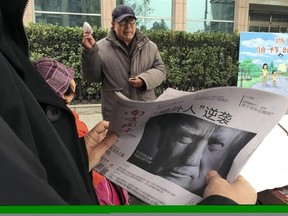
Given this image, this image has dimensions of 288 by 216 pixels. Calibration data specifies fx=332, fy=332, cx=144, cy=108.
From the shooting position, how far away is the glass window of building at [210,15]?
10531 millimetres

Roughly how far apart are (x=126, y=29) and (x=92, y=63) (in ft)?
1.45

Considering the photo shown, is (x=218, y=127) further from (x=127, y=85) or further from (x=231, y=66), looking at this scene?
(x=231, y=66)

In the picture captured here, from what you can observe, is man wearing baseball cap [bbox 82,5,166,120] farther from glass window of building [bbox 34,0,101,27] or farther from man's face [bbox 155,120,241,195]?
glass window of building [bbox 34,0,101,27]

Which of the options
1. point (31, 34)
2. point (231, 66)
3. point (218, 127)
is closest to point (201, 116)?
point (218, 127)

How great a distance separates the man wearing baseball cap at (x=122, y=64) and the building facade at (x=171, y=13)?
5.60 meters

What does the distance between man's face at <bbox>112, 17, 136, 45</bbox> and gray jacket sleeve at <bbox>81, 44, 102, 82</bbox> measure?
0.28 metres

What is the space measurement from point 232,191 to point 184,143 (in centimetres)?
19

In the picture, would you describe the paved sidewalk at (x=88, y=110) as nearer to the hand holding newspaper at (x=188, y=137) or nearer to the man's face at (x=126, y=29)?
the man's face at (x=126, y=29)

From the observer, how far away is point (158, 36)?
6.99 m

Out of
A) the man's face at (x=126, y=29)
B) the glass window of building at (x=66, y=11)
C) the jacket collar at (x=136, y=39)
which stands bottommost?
the jacket collar at (x=136, y=39)

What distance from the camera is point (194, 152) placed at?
0.95 m

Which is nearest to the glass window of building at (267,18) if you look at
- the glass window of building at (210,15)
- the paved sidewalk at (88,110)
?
the glass window of building at (210,15)

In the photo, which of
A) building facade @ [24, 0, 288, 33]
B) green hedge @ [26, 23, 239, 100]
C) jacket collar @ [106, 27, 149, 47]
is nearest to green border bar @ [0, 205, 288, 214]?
jacket collar @ [106, 27, 149, 47]

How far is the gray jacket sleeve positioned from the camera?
2.86 metres
